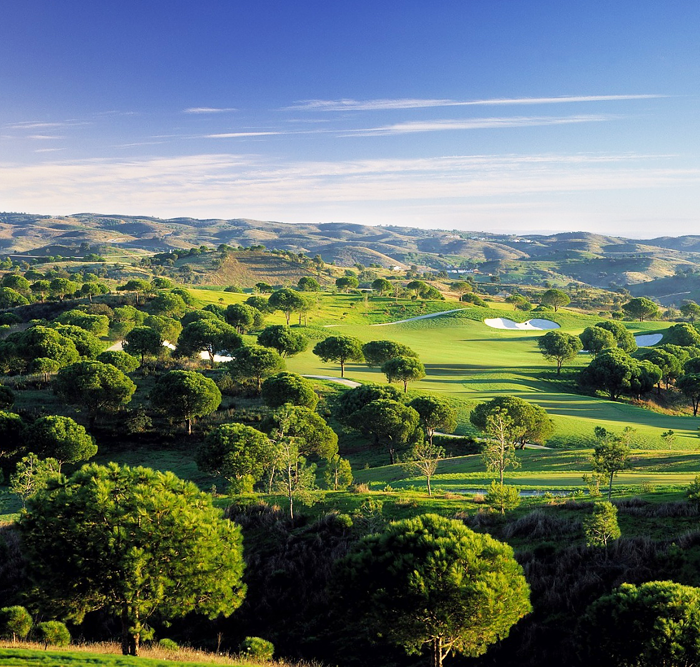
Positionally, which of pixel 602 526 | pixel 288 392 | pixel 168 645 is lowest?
pixel 288 392

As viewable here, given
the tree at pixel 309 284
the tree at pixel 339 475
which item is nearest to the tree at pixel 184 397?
the tree at pixel 339 475

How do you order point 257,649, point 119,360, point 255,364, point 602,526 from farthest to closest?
point 255,364, point 119,360, point 602,526, point 257,649

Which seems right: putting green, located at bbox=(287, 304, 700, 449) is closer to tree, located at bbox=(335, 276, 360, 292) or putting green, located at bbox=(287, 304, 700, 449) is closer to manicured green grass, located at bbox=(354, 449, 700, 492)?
manicured green grass, located at bbox=(354, 449, 700, 492)

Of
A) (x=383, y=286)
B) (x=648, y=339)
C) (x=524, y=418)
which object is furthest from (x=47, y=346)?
(x=648, y=339)

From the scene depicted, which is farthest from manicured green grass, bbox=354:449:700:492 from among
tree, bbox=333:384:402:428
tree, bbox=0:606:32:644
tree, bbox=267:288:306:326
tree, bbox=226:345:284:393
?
tree, bbox=267:288:306:326

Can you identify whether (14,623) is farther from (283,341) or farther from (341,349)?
(283,341)

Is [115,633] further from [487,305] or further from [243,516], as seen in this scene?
[487,305]
